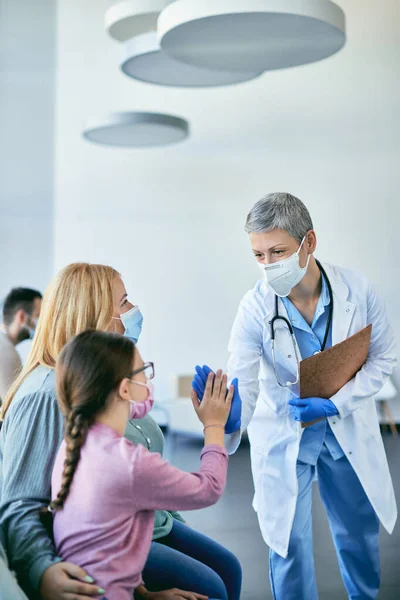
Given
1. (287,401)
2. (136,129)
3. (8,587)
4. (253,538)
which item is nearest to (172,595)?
(8,587)


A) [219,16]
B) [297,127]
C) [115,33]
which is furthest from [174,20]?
[297,127]

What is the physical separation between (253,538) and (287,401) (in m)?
1.79

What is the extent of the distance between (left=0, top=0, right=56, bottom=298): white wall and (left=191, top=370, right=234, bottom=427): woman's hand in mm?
5888

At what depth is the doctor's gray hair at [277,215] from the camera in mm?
2371

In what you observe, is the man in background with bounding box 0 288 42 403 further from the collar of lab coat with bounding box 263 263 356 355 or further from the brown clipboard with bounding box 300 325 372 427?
the brown clipboard with bounding box 300 325 372 427

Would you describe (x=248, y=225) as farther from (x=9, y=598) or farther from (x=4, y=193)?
(x=4, y=193)

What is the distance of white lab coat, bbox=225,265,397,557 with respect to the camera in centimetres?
251

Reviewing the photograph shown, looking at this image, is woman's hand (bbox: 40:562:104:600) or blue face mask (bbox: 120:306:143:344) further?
blue face mask (bbox: 120:306:143:344)

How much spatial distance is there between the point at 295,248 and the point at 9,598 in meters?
1.37

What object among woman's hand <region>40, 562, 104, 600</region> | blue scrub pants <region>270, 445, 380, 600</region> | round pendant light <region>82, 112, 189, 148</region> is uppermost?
round pendant light <region>82, 112, 189, 148</region>

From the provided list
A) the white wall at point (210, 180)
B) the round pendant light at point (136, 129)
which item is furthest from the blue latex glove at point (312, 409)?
the white wall at point (210, 180)

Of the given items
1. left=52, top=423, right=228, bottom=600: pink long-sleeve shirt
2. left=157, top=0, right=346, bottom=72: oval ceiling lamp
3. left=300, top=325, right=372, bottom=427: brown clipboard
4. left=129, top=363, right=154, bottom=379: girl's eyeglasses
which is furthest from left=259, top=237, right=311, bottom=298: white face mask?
left=157, top=0, right=346, bottom=72: oval ceiling lamp

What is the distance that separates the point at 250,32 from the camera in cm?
357

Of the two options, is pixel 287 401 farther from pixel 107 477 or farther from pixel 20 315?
pixel 20 315
